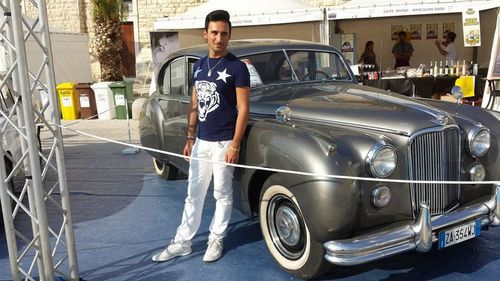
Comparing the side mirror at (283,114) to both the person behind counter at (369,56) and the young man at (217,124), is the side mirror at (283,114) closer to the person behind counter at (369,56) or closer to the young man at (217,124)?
the young man at (217,124)

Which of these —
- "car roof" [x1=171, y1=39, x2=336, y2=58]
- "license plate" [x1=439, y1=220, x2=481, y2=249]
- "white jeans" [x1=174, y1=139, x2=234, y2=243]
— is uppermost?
"car roof" [x1=171, y1=39, x2=336, y2=58]

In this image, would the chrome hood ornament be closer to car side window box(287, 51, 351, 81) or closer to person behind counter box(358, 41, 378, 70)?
car side window box(287, 51, 351, 81)

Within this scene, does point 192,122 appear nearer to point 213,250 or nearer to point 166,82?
point 213,250

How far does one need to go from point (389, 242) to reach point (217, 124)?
147 cm

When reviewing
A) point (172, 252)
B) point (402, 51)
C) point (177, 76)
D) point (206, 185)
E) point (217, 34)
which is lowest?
point (172, 252)

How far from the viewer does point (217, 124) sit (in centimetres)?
358

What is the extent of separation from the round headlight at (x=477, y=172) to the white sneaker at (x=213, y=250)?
1.98m

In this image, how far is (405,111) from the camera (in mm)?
3555

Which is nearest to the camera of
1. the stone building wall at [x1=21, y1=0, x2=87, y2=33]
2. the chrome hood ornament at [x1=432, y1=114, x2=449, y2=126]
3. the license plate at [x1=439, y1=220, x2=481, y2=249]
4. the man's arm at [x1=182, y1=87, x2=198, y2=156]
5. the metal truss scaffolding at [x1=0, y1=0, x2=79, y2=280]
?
the metal truss scaffolding at [x1=0, y1=0, x2=79, y2=280]

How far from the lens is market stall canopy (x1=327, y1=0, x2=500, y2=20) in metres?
9.82

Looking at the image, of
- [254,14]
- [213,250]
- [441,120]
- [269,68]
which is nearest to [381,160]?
[441,120]

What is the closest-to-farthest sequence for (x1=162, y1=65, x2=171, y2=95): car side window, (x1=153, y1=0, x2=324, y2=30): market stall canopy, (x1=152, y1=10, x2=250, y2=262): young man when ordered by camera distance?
(x1=152, y1=10, x2=250, y2=262): young man → (x1=162, y1=65, x2=171, y2=95): car side window → (x1=153, y1=0, x2=324, y2=30): market stall canopy

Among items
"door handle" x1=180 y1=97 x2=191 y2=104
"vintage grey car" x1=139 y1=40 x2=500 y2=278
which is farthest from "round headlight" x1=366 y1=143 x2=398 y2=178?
"door handle" x1=180 y1=97 x2=191 y2=104

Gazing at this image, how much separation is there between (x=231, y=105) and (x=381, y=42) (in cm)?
1079
